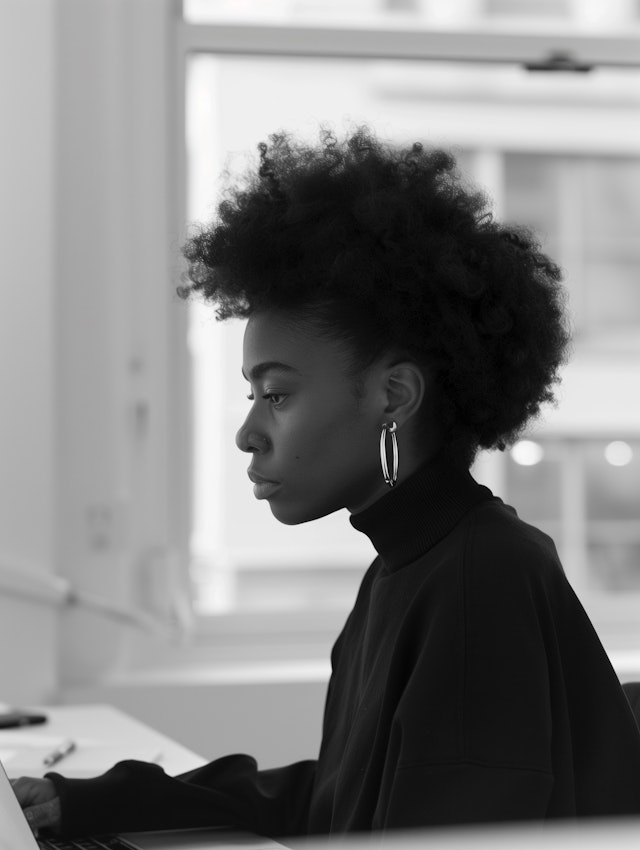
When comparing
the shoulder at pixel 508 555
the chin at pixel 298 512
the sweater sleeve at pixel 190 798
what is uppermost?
the chin at pixel 298 512

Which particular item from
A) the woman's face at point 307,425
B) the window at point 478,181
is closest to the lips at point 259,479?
the woman's face at point 307,425

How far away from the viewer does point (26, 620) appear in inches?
89.7

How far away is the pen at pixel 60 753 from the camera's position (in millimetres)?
1389

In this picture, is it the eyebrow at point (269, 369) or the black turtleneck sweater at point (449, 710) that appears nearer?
the black turtleneck sweater at point (449, 710)

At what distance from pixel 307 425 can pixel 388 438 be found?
0.07 meters

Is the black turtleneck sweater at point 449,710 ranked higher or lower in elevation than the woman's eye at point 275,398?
lower

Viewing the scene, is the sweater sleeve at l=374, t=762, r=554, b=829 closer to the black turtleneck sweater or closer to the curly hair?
the black turtleneck sweater

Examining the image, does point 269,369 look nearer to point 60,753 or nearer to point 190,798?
point 190,798

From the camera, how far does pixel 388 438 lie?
997 mm

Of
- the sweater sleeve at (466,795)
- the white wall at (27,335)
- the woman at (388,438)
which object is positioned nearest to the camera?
the sweater sleeve at (466,795)

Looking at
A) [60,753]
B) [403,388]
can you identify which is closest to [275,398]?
[403,388]

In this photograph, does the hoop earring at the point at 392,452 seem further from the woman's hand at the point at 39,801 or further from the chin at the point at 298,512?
the woman's hand at the point at 39,801

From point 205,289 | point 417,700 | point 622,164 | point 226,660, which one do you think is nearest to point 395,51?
point 622,164

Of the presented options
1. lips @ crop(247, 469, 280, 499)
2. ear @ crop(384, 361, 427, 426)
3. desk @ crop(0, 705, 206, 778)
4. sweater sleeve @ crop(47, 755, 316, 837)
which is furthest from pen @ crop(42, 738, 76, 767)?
ear @ crop(384, 361, 427, 426)
